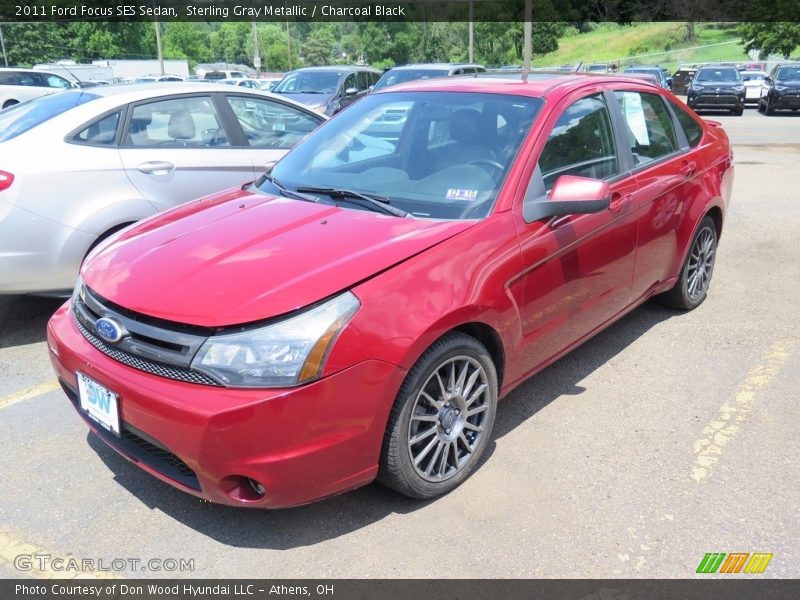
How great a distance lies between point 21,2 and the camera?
206 ft

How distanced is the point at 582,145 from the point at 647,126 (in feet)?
3.06

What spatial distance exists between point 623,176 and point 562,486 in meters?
1.81

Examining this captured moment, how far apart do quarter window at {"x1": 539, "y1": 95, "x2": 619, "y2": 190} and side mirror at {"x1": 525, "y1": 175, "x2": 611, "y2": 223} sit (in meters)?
0.20

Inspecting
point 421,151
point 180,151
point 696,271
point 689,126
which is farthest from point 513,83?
point 180,151

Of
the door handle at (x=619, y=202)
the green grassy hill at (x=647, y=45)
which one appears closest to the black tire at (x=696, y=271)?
the door handle at (x=619, y=202)

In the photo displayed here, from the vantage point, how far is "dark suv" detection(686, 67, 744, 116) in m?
22.9

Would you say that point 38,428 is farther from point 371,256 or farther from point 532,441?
point 532,441

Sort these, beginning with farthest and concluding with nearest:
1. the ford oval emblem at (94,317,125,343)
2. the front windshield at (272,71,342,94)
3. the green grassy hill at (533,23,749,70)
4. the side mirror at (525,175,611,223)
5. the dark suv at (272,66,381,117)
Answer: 1. the green grassy hill at (533,23,749,70)
2. the front windshield at (272,71,342,94)
3. the dark suv at (272,66,381,117)
4. the side mirror at (525,175,611,223)
5. the ford oval emblem at (94,317,125,343)

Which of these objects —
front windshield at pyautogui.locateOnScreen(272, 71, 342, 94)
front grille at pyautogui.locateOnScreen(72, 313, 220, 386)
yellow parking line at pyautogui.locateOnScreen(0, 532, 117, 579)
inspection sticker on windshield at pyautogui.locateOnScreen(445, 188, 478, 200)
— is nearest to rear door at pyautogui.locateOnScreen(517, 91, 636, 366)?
inspection sticker on windshield at pyautogui.locateOnScreen(445, 188, 478, 200)

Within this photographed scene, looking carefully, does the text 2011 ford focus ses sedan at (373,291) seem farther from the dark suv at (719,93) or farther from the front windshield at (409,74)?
the dark suv at (719,93)

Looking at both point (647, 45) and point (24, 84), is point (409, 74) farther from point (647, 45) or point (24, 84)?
point (647, 45)

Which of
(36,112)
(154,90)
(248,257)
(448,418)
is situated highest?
(154,90)

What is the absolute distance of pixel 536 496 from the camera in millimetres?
2977

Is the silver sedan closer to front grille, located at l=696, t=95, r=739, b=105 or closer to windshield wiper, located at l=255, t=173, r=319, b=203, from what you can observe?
windshield wiper, located at l=255, t=173, r=319, b=203
